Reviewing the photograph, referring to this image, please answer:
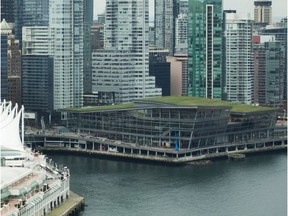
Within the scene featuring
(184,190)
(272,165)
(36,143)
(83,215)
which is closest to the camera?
(83,215)

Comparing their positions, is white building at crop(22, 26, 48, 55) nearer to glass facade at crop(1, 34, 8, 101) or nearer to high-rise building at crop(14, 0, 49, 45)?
high-rise building at crop(14, 0, 49, 45)

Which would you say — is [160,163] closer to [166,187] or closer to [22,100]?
[166,187]

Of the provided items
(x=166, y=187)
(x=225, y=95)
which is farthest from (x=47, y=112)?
(x=166, y=187)

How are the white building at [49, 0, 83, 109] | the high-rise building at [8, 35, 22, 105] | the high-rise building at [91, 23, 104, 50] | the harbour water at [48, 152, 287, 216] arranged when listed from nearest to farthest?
the harbour water at [48, 152, 287, 216] → the white building at [49, 0, 83, 109] → the high-rise building at [8, 35, 22, 105] → the high-rise building at [91, 23, 104, 50]

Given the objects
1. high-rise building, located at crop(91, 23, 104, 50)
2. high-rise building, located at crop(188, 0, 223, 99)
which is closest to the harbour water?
high-rise building, located at crop(188, 0, 223, 99)

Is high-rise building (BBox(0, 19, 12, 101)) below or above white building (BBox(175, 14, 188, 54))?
below

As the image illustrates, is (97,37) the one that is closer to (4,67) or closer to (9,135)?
(4,67)
